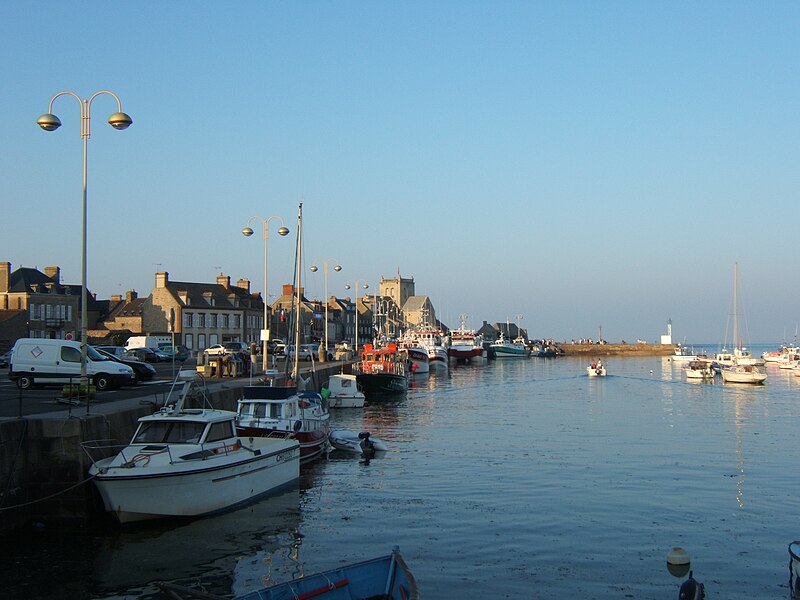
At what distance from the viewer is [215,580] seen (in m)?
16.5

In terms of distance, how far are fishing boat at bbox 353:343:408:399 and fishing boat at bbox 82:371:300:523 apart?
3572 cm

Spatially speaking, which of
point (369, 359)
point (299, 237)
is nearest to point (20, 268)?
point (369, 359)

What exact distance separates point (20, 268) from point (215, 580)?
75.3m

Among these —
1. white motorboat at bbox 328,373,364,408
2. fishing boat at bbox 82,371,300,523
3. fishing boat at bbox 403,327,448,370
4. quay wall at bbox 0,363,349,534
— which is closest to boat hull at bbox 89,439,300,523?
fishing boat at bbox 82,371,300,523

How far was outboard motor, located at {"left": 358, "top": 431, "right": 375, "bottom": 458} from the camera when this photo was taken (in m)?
32.4

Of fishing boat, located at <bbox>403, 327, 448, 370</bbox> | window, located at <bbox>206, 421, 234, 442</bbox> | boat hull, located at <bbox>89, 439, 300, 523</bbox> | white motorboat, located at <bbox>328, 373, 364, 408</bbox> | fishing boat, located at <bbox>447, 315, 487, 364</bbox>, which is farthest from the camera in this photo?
fishing boat, located at <bbox>447, 315, 487, 364</bbox>

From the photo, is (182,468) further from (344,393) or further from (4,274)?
(4,274)

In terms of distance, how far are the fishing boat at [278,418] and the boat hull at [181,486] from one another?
5147mm

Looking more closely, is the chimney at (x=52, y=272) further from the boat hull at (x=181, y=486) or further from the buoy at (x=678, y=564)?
the buoy at (x=678, y=564)

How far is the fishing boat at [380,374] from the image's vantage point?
198 feet

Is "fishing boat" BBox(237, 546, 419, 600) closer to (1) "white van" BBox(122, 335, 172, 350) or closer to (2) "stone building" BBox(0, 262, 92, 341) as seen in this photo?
(1) "white van" BBox(122, 335, 172, 350)

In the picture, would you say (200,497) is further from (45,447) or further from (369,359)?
(369,359)

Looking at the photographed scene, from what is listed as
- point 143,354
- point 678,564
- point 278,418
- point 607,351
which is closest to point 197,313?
point 143,354

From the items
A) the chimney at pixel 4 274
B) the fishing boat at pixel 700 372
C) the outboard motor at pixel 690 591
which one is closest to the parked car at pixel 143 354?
the chimney at pixel 4 274
